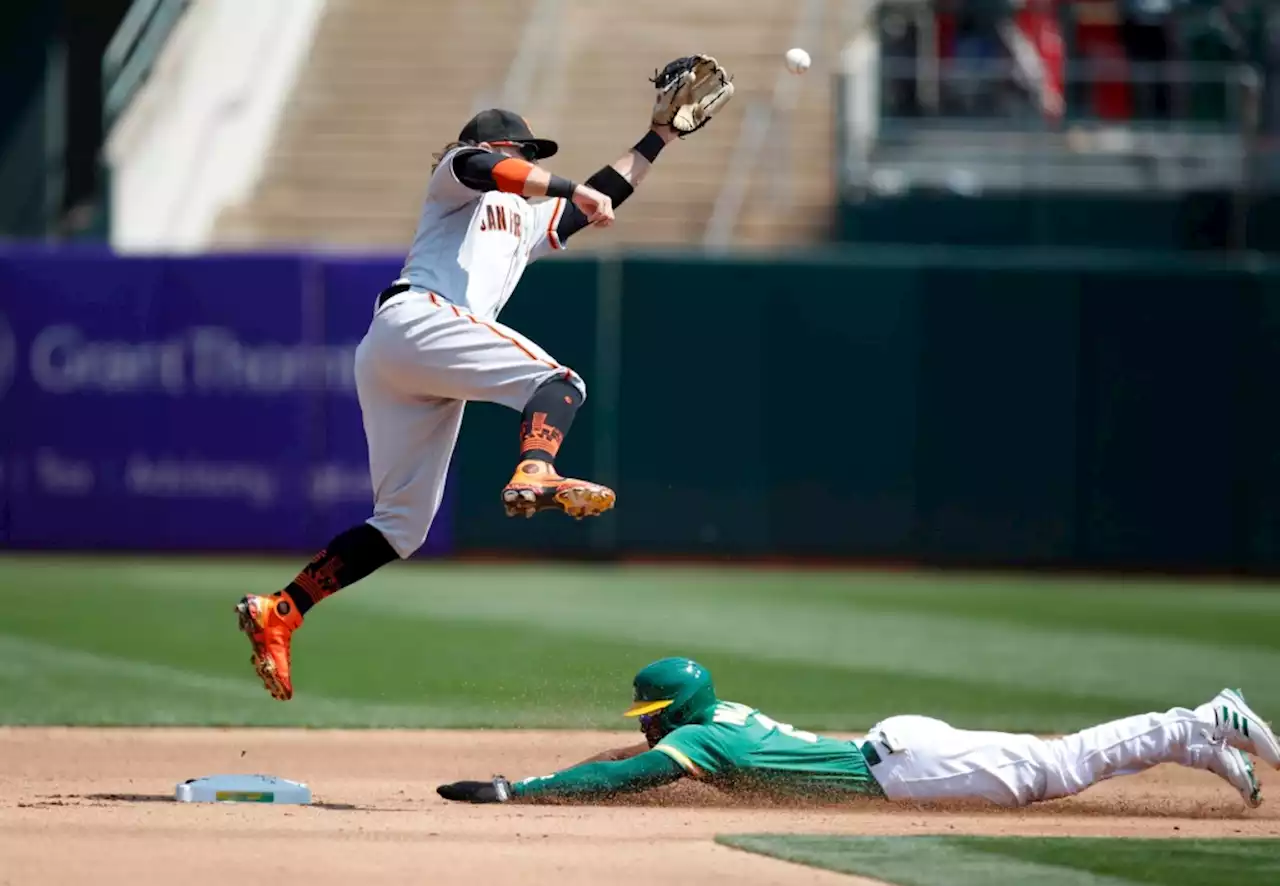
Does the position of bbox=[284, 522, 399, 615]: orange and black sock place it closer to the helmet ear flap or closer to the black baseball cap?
the helmet ear flap

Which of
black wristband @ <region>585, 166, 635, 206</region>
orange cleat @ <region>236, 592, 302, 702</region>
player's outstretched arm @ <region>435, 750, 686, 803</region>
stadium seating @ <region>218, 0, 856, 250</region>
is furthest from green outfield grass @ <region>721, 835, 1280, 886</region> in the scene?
stadium seating @ <region>218, 0, 856, 250</region>

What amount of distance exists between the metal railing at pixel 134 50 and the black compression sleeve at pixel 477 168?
12.6 m

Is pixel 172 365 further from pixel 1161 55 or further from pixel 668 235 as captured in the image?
pixel 1161 55

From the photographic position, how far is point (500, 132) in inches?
292

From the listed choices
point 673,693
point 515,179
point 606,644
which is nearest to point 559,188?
point 515,179

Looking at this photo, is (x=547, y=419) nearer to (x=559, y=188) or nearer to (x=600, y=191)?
(x=559, y=188)

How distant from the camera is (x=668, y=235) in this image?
1869 cm

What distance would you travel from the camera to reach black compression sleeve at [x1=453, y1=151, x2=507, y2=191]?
274 inches

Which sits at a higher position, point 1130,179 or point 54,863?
point 1130,179

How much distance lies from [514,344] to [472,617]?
18.9 feet

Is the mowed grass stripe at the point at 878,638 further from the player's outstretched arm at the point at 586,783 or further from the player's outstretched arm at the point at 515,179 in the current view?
the player's outstretched arm at the point at 515,179

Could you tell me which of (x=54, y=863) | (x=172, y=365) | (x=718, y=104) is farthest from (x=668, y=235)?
(x=54, y=863)

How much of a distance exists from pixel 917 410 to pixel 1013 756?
923 centimetres

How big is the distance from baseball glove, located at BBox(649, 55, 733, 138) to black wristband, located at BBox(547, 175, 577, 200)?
0.79 metres
